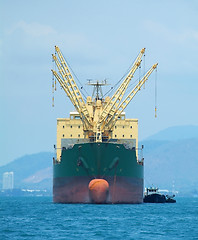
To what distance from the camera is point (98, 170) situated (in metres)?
96.9

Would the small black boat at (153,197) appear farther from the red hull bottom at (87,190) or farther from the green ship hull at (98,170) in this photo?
the green ship hull at (98,170)

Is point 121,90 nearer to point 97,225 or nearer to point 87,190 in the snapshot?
point 87,190

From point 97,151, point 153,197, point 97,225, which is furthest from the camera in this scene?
point 153,197

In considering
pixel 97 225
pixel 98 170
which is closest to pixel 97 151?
pixel 98 170

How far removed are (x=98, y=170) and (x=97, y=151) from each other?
228 centimetres

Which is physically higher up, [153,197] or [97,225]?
[153,197]

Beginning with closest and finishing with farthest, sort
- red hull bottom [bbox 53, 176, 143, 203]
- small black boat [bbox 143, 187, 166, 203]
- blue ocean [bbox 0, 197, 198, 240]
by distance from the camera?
1. blue ocean [bbox 0, 197, 198, 240]
2. red hull bottom [bbox 53, 176, 143, 203]
3. small black boat [bbox 143, 187, 166, 203]

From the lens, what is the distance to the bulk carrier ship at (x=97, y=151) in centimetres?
9706

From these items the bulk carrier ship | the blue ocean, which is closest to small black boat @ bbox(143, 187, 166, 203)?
the bulk carrier ship

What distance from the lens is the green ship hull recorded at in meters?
97.0

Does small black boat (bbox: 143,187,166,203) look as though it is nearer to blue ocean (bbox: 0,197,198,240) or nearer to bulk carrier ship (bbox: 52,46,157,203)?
bulk carrier ship (bbox: 52,46,157,203)

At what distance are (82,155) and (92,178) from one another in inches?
118

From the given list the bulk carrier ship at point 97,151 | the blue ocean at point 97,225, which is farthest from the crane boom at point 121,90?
the blue ocean at point 97,225

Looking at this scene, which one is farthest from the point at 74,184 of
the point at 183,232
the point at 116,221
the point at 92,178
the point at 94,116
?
the point at 183,232
